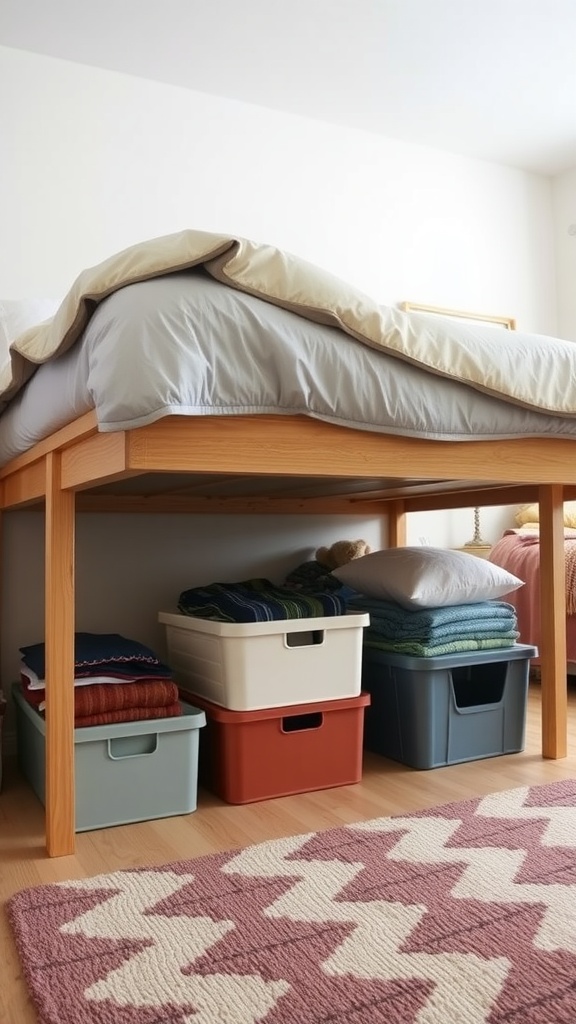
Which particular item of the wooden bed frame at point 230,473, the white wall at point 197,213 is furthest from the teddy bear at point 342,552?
the wooden bed frame at point 230,473

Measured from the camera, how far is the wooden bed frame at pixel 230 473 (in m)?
1.18

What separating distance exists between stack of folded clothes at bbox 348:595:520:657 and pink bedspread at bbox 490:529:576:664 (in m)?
0.80

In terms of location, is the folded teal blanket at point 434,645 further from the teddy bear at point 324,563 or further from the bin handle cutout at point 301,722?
the teddy bear at point 324,563

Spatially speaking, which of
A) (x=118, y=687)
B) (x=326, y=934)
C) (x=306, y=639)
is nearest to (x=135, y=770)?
(x=118, y=687)

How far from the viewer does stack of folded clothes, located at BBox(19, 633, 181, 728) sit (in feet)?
4.99

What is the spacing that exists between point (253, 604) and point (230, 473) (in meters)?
0.52

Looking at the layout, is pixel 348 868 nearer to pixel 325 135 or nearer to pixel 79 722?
pixel 79 722

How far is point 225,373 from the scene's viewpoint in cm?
115

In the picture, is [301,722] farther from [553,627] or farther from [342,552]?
[342,552]

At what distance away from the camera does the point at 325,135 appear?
2.83 m

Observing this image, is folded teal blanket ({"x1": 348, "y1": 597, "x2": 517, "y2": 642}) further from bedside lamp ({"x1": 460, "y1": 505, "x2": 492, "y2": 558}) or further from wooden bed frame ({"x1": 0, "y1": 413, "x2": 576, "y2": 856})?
bedside lamp ({"x1": 460, "y1": 505, "x2": 492, "y2": 558})

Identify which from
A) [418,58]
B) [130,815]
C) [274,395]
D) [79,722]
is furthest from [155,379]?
[418,58]

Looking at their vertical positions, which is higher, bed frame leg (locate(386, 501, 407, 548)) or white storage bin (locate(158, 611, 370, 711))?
bed frame leg (locate(386, 501, 407, 548))

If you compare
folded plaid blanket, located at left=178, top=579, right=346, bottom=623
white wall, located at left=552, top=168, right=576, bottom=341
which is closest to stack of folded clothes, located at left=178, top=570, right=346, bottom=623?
folded plaid blanket, located at left=178, top=579, right=346, bottom=623
